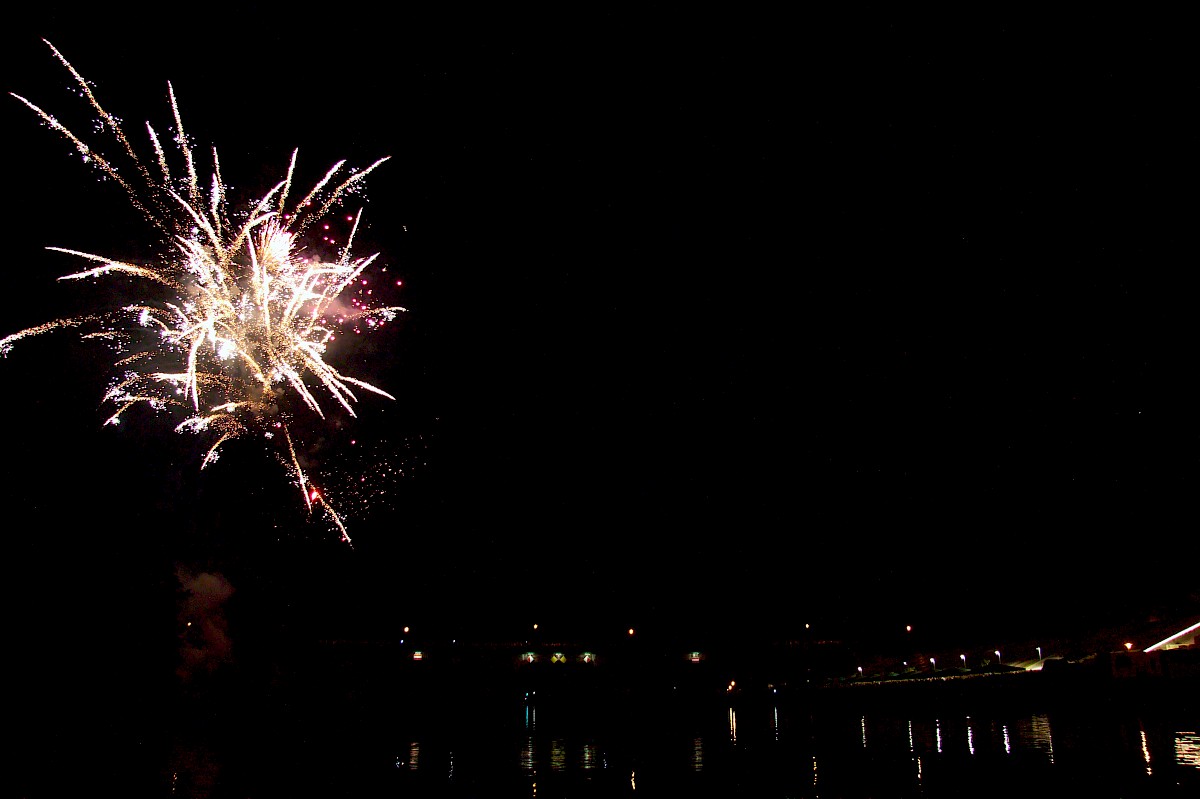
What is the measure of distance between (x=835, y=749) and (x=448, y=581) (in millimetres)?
39259

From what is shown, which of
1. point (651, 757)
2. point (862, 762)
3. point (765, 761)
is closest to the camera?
point (862, 762)

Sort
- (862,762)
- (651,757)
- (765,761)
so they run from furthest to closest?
(651,757)
(765,761)
(862,762)

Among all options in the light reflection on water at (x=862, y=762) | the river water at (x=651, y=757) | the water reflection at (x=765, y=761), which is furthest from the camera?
the river water at (x=651, y=757)

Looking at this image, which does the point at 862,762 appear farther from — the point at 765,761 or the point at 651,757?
the point at 651,757

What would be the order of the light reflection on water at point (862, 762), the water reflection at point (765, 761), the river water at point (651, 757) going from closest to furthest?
the light reflection on water at point (862, 762)
the water reflection at point (765, 761)
the river water at point (651, 757)

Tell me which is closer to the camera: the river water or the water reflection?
the water reflection

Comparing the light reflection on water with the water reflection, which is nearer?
the light reflection on water

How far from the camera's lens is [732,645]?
56375mm

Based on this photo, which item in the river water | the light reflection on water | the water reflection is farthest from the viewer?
the river water

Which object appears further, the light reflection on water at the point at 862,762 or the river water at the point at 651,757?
the river water at the point at 651,757

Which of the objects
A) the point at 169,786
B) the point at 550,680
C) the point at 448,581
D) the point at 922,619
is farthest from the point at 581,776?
the point at 550,680

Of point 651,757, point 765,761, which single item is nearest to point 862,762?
point 765,761

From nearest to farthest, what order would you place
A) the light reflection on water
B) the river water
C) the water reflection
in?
the light reflection on water, the water reflection, the river water

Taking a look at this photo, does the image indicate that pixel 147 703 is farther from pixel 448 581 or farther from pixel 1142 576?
pixel 1142 576
